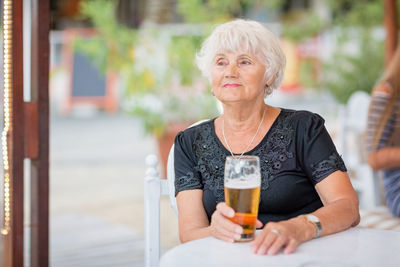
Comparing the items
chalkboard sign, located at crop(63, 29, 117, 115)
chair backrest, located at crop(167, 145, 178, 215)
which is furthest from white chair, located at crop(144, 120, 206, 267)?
chalkboard sign, located at crop(63, 29, 117, 115)

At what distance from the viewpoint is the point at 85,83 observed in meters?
12.1

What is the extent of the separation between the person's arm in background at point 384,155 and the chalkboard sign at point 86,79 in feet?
31.1

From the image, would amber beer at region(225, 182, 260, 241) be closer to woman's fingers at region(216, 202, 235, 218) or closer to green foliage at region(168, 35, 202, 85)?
woman's fingers at region(216, 202, 235, 218)

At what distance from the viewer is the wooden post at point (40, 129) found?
221 centimetres

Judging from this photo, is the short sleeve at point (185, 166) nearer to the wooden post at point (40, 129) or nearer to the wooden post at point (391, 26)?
the wooden post at point (40, 129)

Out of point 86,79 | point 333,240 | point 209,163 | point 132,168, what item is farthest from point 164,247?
point 86,79

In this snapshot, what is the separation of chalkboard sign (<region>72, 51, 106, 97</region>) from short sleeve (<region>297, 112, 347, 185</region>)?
1023 centimetres

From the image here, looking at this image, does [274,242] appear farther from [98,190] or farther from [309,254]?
[98,190]

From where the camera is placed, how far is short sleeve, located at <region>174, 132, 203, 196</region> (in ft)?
6.21

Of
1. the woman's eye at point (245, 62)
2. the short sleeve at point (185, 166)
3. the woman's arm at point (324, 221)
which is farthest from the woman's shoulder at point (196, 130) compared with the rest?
the woman's arm at point (324, 221)

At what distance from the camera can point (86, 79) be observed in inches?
476

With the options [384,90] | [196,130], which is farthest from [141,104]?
[196,130]

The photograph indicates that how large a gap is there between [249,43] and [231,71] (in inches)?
4.2

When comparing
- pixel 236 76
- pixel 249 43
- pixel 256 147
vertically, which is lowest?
pixel 256 147
